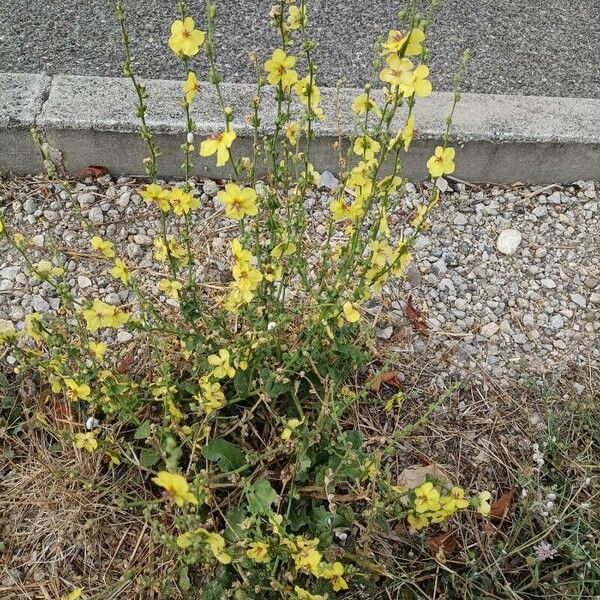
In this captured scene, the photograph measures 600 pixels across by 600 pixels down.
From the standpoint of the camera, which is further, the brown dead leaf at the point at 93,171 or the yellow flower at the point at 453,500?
the brown dead leaf at the point at 93,171

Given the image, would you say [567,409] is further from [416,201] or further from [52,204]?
[52,204]

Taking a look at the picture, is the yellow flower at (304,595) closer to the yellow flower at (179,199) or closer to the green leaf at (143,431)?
the green leaf at (143,431)

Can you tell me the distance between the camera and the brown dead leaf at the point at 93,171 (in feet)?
8.81

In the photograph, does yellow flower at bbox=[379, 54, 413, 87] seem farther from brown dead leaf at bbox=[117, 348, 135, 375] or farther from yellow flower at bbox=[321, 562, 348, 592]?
brown dead leaf at bbox=[117, 348, 135, 375]

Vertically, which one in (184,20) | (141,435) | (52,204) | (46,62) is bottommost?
(141,435)

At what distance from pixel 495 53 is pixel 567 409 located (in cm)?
200

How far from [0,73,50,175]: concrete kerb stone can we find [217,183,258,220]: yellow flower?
1.36 meters

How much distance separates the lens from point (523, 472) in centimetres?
203

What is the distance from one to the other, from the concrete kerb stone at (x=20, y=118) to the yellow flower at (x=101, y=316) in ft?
4.04

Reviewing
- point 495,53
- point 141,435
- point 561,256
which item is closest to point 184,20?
point 141,435

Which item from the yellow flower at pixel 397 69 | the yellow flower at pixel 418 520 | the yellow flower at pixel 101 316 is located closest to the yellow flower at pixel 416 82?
the yellow flower at pixel 397 69

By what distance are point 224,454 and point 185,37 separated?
1.01 metres

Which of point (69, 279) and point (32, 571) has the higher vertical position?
point (69, 279)

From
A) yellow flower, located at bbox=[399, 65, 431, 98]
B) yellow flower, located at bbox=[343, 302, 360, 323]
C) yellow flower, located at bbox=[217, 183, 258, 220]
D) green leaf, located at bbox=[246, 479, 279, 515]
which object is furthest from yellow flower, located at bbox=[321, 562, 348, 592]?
yellow flower, located at bbox=[399, 65, 431, 98]
